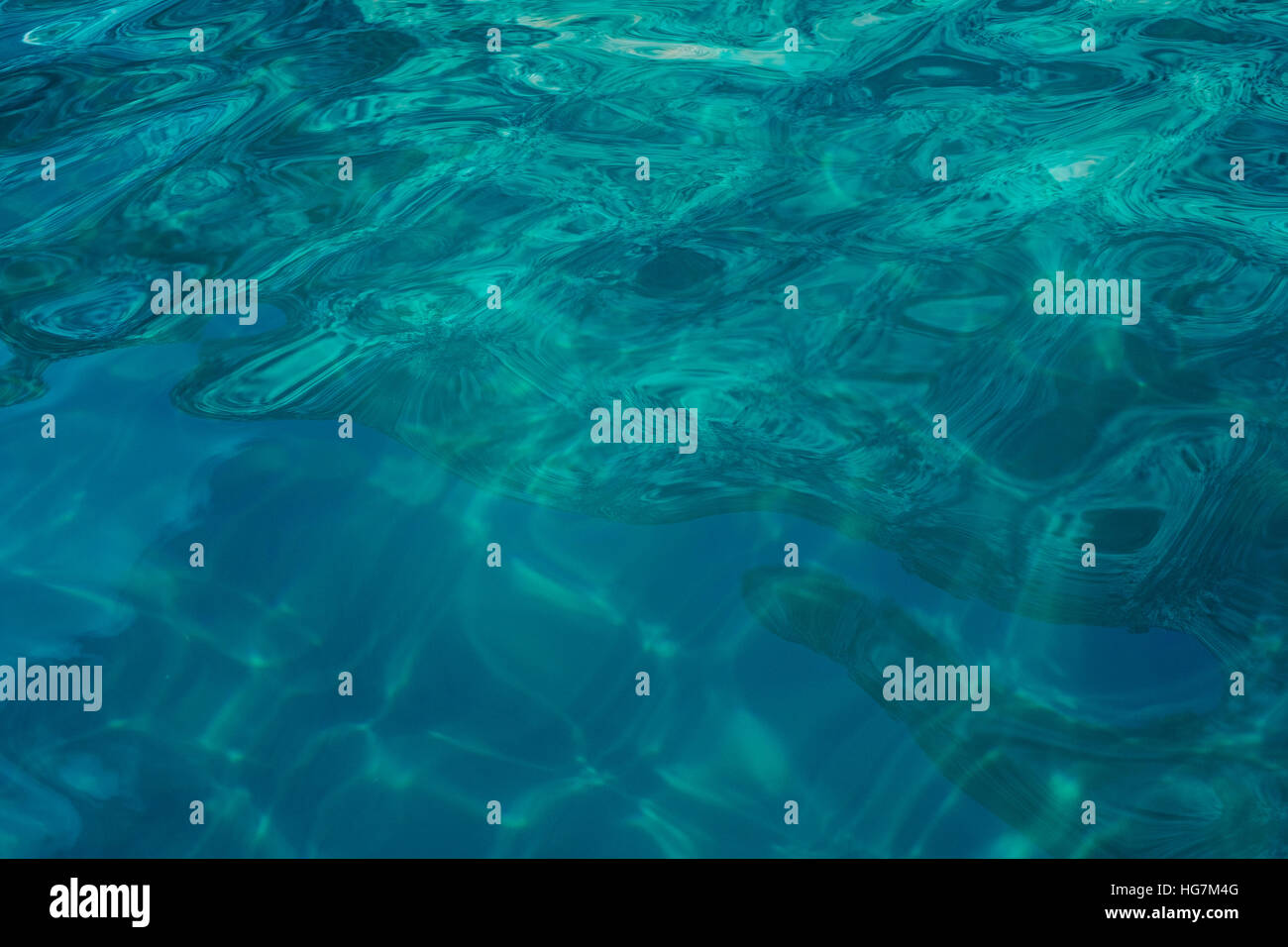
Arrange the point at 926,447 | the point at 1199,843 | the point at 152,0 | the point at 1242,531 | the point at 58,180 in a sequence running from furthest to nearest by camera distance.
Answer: the point at 152,0
the point at 58,180
the point at 926,447
the point at 1242,531
the point at 1199,843

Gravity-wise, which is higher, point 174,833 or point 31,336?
point 31,336

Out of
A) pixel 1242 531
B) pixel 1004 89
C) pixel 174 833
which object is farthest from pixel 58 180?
pixel 1242 531

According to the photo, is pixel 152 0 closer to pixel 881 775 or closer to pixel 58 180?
pixel 58 180

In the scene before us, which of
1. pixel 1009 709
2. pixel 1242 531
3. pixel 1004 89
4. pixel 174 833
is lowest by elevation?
pixel 174 833

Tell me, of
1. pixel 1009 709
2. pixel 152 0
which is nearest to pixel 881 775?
pixel 1009 709

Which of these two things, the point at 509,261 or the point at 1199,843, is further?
the point at 509,261

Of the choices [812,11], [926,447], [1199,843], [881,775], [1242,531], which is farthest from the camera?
[812,11]

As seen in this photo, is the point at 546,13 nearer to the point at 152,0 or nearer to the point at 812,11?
the point at 812,11
